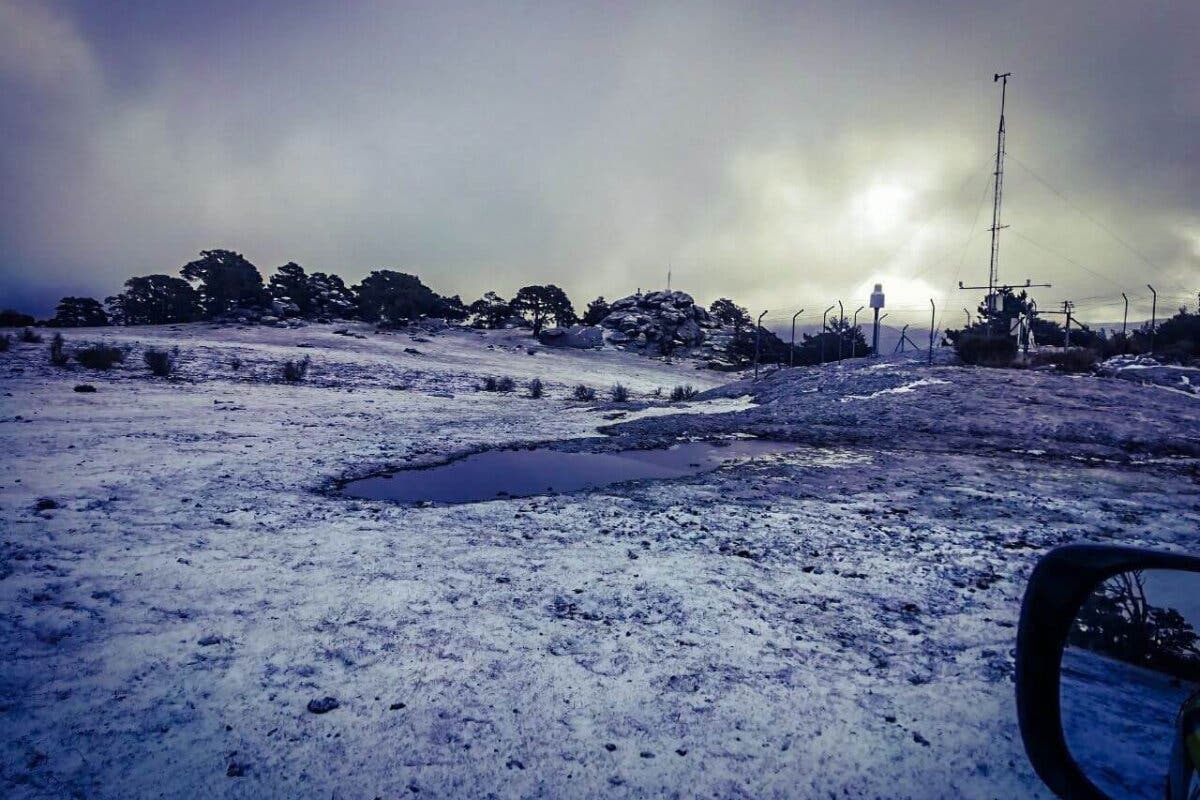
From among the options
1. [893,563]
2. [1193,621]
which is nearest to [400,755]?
[1193,621]

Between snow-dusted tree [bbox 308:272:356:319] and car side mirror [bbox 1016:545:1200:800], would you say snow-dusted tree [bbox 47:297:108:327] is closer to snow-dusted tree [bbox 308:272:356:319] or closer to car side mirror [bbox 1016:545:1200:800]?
snow-dusted tree [bbox 308:272:356:319]

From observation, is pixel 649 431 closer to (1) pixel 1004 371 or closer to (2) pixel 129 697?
(2) pixel 129 697

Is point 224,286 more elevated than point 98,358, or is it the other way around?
point 224,286

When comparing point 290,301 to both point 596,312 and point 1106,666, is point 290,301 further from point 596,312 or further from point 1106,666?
point 1106,666

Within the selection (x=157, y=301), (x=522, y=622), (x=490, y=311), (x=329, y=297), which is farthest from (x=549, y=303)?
(x=522, y=622)

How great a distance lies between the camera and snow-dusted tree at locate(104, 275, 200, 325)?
152 ft

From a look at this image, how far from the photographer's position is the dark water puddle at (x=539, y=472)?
19.2ft

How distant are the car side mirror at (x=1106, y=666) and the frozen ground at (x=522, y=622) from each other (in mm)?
803

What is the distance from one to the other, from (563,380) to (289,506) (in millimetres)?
19188

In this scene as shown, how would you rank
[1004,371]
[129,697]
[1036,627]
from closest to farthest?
1. [1036,627]
2. [129,697]
3. [1004,371]

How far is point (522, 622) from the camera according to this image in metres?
3.03

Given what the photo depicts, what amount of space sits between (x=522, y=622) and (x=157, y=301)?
60.0 meters

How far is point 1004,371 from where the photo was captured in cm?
1393

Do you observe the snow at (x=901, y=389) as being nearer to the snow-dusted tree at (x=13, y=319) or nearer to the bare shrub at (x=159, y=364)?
the bare shrub at (x=159, y=364)
